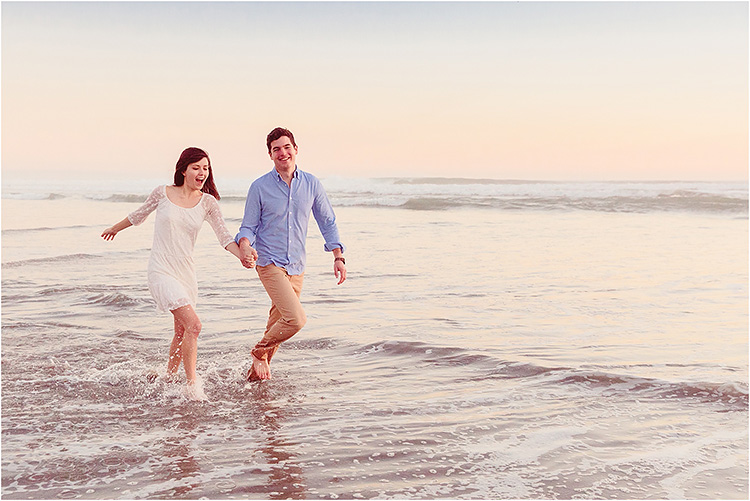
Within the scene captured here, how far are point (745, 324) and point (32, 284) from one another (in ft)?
32.6

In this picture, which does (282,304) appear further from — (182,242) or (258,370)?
(182,242)

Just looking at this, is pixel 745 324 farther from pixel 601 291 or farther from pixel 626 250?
pixel 626 250

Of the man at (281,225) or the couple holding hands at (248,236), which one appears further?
the man at (281,225)

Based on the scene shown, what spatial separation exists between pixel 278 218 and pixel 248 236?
29cm

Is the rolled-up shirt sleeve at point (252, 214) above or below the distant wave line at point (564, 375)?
above

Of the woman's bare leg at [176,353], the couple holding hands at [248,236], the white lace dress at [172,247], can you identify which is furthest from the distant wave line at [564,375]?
the white lace dress at [172,247]

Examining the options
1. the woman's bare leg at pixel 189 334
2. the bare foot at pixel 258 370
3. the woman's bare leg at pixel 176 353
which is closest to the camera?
the woman's bare leg at pixel 189 334

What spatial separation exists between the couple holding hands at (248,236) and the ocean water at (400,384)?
49cm

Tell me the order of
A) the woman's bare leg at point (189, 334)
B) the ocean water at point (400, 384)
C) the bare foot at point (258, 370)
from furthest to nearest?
the bare foot at point (258, 370) → the woman's bare leg at point (189, 334) → the ocean water at point (400, 384)

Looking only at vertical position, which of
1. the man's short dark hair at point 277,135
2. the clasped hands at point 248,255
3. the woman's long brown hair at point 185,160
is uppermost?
the man's short dark hair at point 277,135

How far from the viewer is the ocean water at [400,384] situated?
426 centimetres

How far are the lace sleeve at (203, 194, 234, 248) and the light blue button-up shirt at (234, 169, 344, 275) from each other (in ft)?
0.38

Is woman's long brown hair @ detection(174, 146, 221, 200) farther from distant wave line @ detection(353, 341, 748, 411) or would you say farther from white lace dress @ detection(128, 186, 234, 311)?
distant wave line @ detection(353, 341, 748, 411)

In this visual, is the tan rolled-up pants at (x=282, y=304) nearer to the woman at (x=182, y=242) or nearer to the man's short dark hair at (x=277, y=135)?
the woman at (x=182, y=242)
